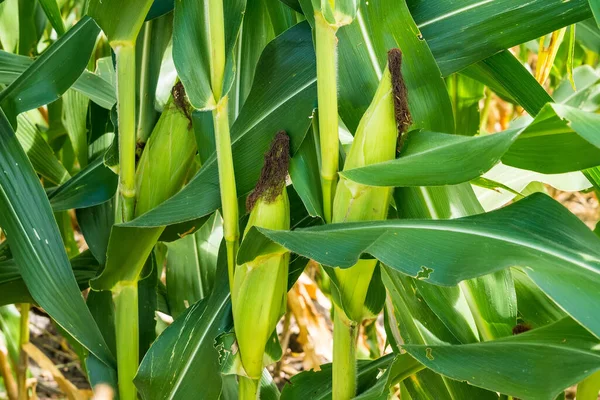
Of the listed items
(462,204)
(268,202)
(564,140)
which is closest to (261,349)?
(268,202)

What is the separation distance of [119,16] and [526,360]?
2.04ft

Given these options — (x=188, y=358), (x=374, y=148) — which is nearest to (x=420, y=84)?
(x=374, y=148)

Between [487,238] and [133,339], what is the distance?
1.87 feet

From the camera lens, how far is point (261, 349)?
894 millimetres

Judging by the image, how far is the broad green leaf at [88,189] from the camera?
112 cm

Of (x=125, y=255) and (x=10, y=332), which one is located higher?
Answer: (x=125, y=255)

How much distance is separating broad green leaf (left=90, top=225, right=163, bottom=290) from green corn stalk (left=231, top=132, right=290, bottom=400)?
18 centimetres

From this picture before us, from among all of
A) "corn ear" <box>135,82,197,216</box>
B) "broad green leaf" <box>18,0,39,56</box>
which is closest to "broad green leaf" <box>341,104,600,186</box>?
"corn ear" <box>135,82,197,216</box>

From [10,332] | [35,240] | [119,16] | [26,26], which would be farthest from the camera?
[10,332]

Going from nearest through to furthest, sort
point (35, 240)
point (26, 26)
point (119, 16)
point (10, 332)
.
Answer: point (119, 16) → point (35, 240) → point (26, 26) → point (10, 332)

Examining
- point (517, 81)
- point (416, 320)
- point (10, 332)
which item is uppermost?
point (517, 81)

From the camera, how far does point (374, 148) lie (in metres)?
0.74

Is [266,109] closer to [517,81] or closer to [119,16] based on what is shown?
[119,16]

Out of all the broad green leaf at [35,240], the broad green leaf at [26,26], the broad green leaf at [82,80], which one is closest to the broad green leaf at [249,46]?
the broad green leaf at [82,80]
